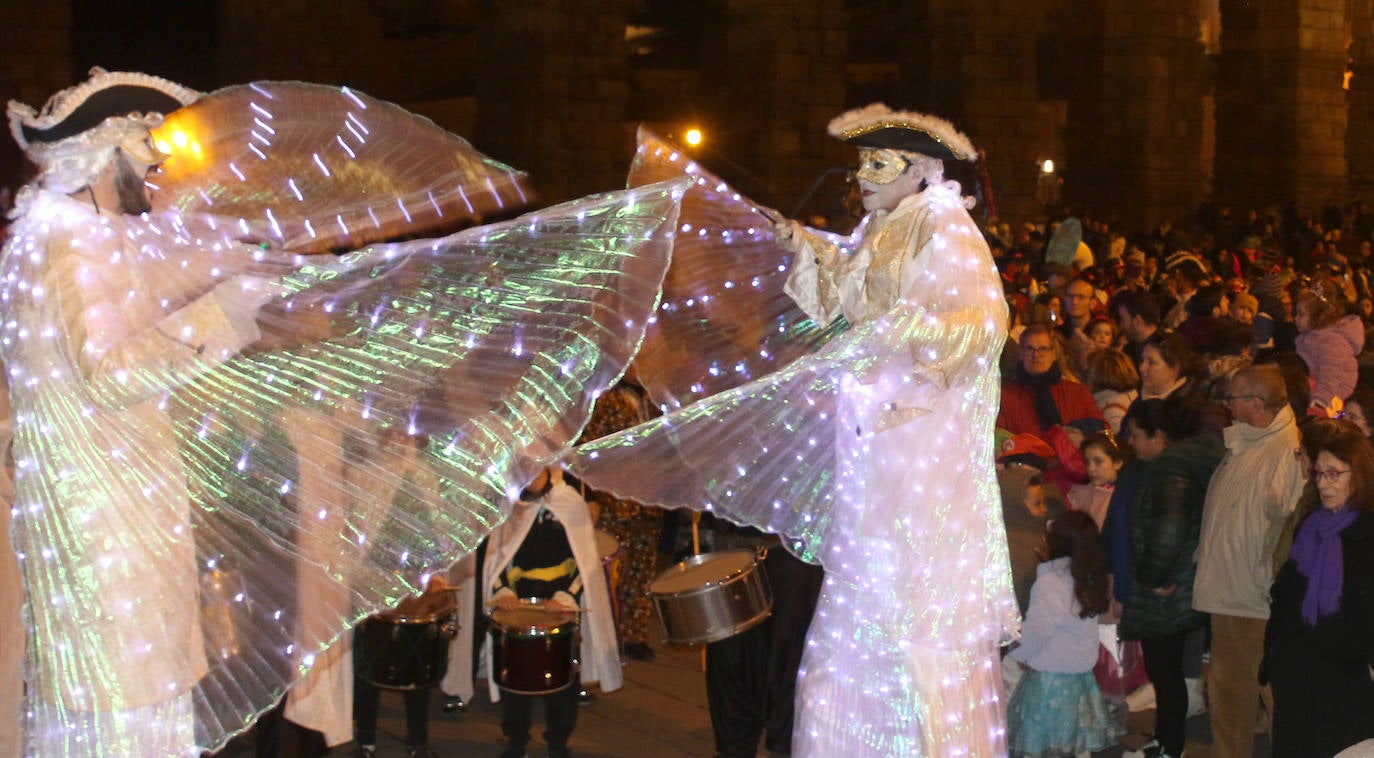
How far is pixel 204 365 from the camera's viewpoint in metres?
3.87

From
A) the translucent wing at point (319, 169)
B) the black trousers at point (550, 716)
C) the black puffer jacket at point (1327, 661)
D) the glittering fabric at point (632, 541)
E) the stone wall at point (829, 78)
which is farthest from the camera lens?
the stone wall at point (829, 78)

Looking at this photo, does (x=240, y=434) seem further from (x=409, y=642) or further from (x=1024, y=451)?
(x=1024, y=451)

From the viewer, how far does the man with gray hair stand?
6492mm

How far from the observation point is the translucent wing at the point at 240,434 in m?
3.83

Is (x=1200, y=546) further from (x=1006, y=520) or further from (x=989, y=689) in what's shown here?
(x=989, y=689)

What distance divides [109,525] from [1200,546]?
4.45 meters

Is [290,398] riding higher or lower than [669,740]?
higher

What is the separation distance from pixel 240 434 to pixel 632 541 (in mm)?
4804

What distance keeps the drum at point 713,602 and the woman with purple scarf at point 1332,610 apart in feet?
6.26

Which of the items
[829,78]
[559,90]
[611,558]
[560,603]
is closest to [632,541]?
[611,558]

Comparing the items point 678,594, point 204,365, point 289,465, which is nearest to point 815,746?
point 678,594

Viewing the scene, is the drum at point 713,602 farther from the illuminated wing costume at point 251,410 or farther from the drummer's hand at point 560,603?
the illuminated wing costume at point 251,410

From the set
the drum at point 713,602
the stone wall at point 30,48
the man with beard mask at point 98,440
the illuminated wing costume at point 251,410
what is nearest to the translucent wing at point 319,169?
the illuminated wing costume at point 251,410

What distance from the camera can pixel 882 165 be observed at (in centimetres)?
506
